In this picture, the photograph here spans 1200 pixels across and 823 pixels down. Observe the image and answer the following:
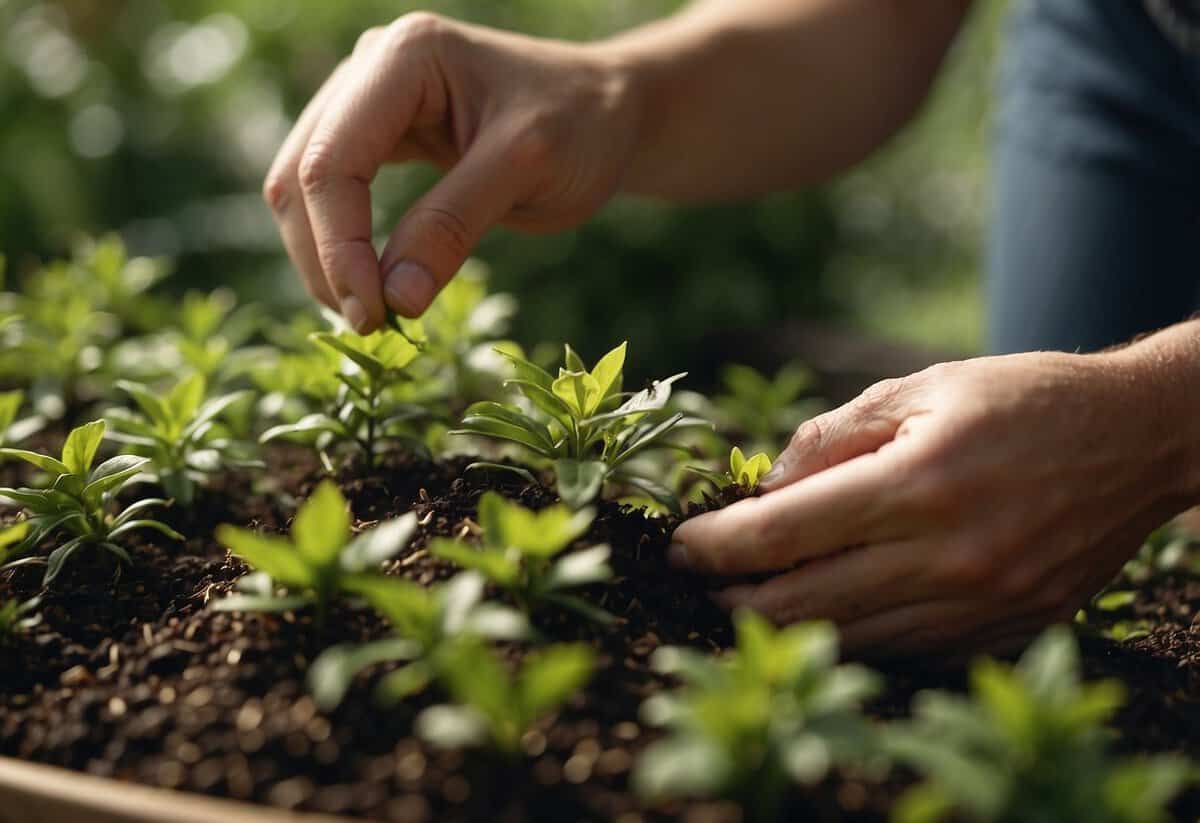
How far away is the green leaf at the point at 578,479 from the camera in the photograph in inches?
42.7

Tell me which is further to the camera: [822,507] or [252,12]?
[252,12]

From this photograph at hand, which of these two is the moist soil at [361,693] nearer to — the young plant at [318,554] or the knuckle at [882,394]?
the young plant at [318,554]

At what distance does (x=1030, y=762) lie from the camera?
0.79m

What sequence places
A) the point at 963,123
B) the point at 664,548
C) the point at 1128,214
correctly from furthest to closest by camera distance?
the point at 963,123
the point at 1128,214
the point at 664,548

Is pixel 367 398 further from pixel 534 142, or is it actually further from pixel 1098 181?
pixel 1098 181

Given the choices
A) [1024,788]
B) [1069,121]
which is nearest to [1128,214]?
[1069,121]

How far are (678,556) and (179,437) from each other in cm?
69

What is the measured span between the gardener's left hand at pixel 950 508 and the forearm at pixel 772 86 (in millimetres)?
950

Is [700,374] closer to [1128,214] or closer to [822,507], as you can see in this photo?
[1128,214]

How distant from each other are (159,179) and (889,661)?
15.0 feet

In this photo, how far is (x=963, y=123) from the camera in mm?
5562

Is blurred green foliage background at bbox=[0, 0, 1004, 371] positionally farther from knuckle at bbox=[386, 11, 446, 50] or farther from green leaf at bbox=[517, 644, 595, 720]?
green leaf at bbox=[517, 644, 595, 720]

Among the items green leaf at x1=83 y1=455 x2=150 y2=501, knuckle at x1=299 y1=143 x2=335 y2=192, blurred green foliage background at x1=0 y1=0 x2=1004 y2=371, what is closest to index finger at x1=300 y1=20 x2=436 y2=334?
knuckle at x1=299 y1=143 x2=335 y2=192

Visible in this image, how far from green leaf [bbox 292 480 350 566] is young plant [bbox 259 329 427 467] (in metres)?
0.42
